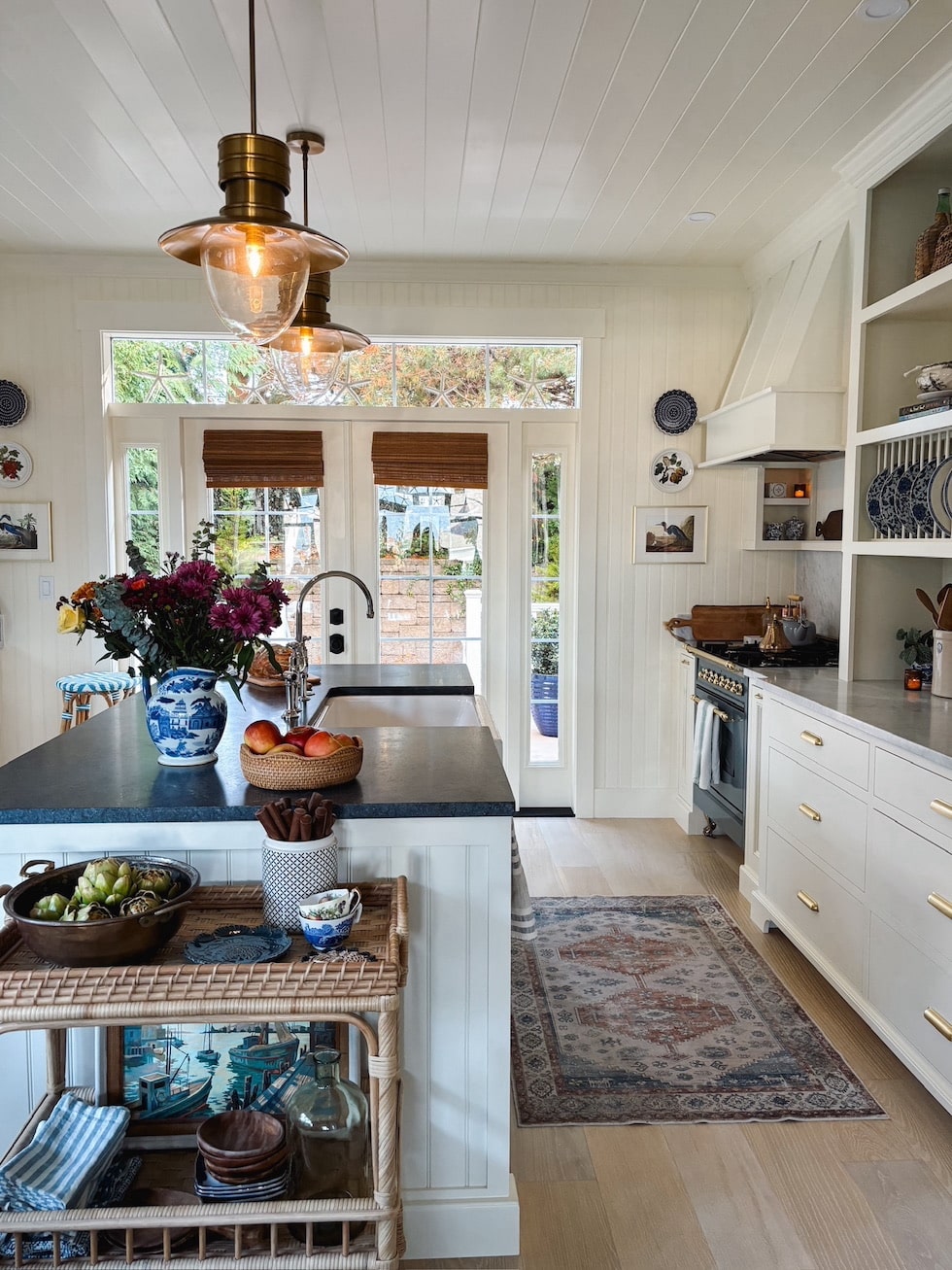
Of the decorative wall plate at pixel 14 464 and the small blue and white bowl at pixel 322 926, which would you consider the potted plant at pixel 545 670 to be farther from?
the small blue and white bowl at pixel 322 926

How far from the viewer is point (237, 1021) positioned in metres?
1.46

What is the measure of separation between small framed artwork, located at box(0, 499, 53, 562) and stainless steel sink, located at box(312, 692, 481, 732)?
2093 millimetres

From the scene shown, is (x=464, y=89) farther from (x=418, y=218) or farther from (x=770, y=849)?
(x=770, y=849)

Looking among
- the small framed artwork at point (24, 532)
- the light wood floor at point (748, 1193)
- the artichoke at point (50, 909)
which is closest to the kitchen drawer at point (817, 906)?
the light wood floor at point (748, 1193)

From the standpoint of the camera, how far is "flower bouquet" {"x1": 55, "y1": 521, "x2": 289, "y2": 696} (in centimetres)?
201

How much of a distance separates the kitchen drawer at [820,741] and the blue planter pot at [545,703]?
1707 mm

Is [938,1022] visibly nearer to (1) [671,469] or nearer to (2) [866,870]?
(2) [866,870]

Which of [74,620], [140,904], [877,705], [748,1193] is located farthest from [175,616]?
[877,705]

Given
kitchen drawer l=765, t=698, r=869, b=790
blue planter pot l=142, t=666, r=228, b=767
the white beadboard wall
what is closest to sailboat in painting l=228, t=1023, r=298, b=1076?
blue planter pot l=142, t=666, r=228, b=767

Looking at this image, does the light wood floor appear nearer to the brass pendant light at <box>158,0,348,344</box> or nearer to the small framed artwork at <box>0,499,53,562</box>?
the brass pendant light at <box>158,0,348,344</box>

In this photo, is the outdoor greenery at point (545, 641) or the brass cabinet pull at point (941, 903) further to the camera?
the outdoor greenery at point (545, 641)

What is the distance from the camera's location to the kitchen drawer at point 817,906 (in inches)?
109

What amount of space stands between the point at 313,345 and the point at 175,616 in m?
1.15

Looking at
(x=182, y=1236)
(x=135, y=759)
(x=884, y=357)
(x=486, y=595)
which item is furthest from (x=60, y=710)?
(x=884, y=357)
